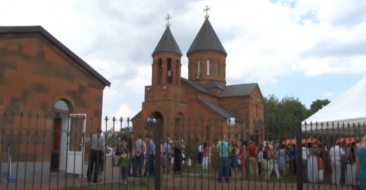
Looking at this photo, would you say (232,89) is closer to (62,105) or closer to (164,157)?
(164,157)

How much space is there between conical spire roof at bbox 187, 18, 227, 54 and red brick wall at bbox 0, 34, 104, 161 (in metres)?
27.8

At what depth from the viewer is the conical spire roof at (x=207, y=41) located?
4175 cm

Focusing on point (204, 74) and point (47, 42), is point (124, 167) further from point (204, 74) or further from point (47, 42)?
point (204, 74)

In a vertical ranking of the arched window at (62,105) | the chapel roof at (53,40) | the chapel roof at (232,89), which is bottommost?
the arched window at (62,105)

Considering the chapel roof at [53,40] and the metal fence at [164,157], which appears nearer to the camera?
the metal fence at [164,157]

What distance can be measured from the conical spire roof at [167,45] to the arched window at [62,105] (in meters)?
21.7

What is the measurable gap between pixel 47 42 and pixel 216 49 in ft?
98.1

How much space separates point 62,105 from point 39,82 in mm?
1425

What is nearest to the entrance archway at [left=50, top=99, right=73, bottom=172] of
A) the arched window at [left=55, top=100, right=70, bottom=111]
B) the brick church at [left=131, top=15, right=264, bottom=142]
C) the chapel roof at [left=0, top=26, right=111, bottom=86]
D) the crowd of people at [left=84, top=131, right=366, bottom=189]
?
the arched window at [left=55, top=100, right=70, bottom=111]

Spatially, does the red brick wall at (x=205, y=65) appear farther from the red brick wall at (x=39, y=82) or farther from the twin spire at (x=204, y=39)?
the red brick wall at (x=39, y=82)

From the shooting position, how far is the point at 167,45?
116 feet

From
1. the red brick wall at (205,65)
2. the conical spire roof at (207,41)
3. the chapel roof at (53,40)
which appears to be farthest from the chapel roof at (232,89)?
the chapel roof at (53,40)

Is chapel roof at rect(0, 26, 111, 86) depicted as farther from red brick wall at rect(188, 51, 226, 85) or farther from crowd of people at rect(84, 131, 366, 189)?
red brick wall at rect(188, 51, 226, 85)

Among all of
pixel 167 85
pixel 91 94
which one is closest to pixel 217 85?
pixel 167 85
